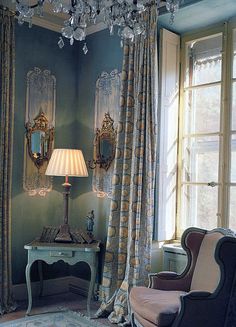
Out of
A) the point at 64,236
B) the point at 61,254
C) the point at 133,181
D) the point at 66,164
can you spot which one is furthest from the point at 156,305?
the point at 66,164

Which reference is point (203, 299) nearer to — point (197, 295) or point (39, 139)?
point (197, 295)

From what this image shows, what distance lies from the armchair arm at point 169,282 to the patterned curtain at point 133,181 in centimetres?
40

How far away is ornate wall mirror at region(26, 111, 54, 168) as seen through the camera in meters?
4.21

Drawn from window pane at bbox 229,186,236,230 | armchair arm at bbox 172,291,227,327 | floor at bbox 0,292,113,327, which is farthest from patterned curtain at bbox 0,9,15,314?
window pane at bbox 229,186,236,230

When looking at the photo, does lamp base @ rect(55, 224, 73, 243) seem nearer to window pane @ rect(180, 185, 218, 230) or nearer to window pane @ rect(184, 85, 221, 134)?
window pane @ rect(180, 185, 218, 230)

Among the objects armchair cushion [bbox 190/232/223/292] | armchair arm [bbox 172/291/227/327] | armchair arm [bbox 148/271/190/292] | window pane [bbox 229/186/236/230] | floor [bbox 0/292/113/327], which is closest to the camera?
armchair arm [bbox 172/291/227/327]

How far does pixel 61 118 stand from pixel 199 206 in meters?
1.83

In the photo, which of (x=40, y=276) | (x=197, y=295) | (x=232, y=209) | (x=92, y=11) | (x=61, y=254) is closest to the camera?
(x=92, y=11)

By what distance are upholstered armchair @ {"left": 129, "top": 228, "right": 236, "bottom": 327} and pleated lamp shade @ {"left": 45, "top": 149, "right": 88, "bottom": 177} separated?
133cm

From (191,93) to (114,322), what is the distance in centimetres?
225

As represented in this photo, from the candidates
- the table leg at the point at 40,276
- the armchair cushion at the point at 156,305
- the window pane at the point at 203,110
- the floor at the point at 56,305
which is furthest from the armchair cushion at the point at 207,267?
the table leg at the point at 40,276

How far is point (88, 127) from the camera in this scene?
446 cm

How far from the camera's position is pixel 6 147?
381 centimetres

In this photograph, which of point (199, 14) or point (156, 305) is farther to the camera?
point (199, 14)
